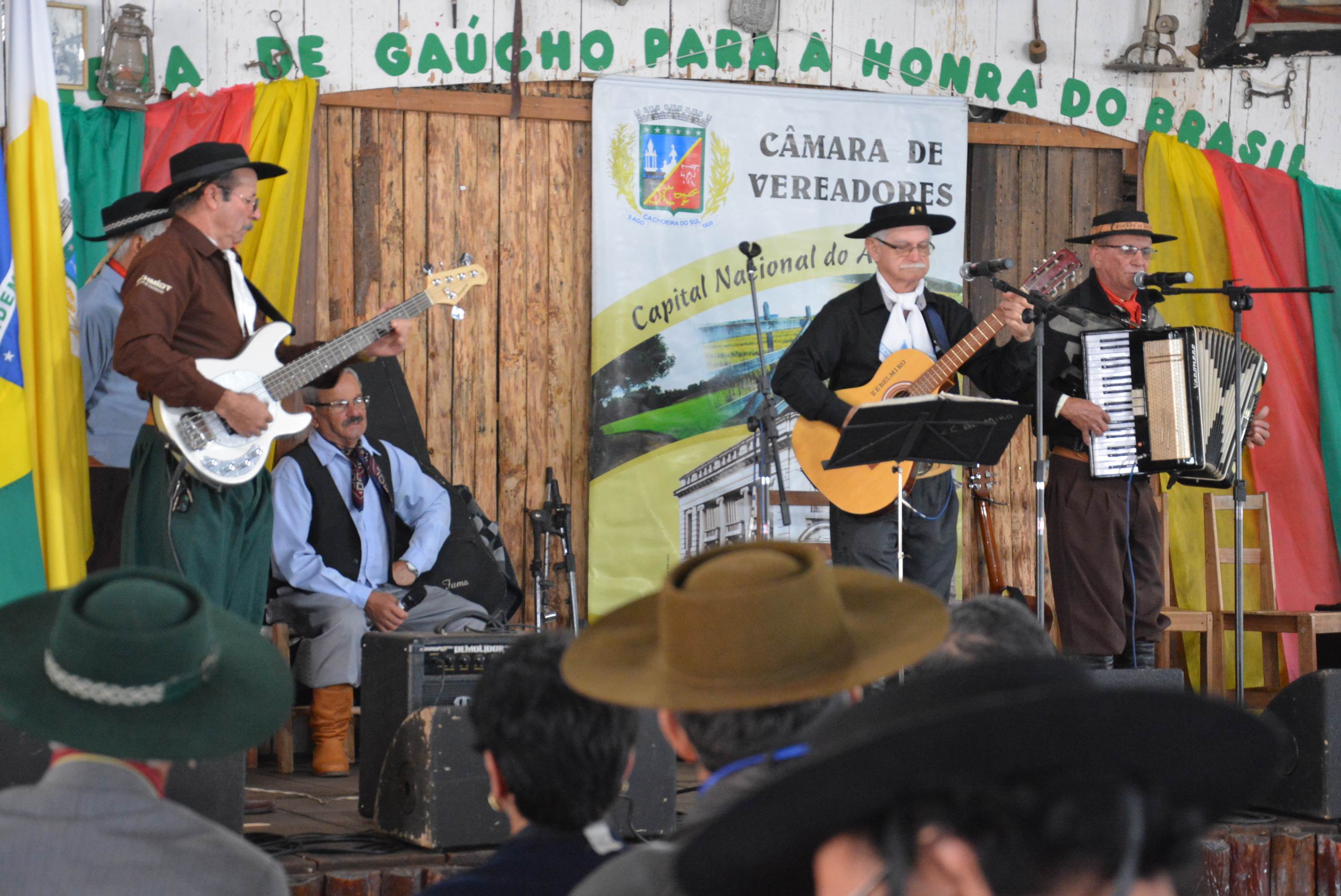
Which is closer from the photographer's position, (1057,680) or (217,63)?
(1057,680)

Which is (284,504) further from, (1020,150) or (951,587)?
(1020,150)

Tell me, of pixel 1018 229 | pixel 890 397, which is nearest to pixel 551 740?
pixel 890 397

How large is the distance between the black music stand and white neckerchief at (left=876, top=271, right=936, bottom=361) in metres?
0.51

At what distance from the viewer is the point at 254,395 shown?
386 centimetres

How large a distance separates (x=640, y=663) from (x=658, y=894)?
0.92 ft

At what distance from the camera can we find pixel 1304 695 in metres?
3.62

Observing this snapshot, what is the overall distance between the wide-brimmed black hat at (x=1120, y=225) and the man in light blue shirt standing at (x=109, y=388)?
125 inches

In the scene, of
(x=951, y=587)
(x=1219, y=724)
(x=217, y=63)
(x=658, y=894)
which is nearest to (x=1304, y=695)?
(x=951, y=587)

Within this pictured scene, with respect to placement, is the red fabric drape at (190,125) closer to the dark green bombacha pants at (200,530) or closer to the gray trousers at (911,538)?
the dark green bombacha pants at (200,530)

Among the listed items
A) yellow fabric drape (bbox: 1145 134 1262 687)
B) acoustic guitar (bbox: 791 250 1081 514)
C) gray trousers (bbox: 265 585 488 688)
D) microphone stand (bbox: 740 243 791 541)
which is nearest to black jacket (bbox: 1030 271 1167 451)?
acoustic guitar (bbox: 791 250 1081 514)

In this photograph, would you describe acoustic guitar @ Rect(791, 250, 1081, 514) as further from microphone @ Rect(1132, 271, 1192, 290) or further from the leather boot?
the leather boot

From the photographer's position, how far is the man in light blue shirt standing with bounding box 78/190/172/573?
4.43m

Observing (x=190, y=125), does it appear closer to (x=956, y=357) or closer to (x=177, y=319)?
(x=177, y=319)

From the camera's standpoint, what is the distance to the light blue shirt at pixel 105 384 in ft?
14.6
